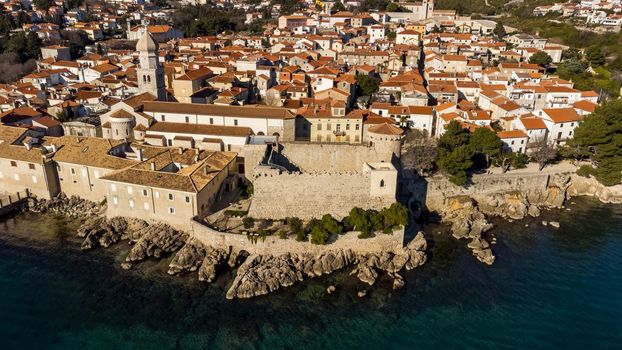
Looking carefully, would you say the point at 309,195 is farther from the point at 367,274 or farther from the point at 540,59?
the point at 540,59

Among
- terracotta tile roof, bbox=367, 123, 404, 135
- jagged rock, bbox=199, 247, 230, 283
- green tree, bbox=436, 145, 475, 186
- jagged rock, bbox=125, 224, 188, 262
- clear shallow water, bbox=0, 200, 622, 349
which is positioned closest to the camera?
clear shallow water, bbox=0, 200, 622, 349

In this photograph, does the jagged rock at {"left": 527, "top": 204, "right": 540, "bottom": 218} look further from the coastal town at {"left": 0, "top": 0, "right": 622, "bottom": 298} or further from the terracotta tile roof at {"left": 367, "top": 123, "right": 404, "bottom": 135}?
the terracotta tile roof at {"left": 367, "top": 123, "right": 404, "bottom": 135}

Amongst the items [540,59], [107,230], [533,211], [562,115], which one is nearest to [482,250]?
[533,211]

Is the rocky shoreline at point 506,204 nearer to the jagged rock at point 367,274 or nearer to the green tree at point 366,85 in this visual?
the jagged rock at point 367,274

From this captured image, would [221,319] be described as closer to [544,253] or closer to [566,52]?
[544,253]

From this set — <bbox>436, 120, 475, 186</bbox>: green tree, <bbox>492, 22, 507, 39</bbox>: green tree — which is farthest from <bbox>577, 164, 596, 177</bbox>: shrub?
<bbox>492, 22, 507, 39</bbox>: green tree

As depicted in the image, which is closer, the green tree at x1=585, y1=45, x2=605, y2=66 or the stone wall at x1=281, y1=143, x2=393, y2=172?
the stone wall at x1=281, y1=143, x2=393, y2=172

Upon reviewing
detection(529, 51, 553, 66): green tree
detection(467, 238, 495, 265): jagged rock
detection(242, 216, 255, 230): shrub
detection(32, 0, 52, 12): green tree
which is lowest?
detection(467, 238, 495, 265): jagged rock
